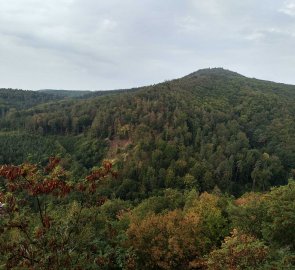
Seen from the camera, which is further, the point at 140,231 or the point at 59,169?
the point at 140,231

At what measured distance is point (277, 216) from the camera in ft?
96.3

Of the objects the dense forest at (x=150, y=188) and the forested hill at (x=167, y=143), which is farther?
the forested hill at (x=167, y=143)

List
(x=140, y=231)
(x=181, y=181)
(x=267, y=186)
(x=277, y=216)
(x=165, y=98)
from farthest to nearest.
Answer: (x=165, y=98) → (x=267, y=186) → (x=181, y=181) → (x=140, y=231) → (x=277, y=216)

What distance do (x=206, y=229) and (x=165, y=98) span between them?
146m

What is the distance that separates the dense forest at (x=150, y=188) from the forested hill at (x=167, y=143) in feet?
1.67

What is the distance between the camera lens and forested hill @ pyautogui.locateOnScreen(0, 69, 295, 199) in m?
128

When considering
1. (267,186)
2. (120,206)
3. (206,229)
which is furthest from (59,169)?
(267,186)

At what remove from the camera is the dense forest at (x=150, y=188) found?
13219 mm

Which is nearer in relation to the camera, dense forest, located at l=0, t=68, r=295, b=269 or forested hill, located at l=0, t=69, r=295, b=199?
dense forest, located at l=0, t=68, r=295, b=269

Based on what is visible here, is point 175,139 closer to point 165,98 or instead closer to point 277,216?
point 165,98

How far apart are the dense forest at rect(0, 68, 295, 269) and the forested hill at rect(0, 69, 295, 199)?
509mm

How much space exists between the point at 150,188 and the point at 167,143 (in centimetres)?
2427

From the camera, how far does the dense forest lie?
13219 millimetres

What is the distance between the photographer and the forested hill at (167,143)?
12781 centimetres
